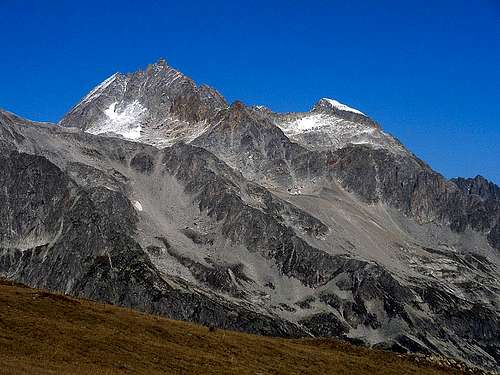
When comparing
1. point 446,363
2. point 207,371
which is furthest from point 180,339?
point 446,363

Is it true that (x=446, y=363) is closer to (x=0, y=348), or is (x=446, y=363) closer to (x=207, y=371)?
(x=207, y=371)

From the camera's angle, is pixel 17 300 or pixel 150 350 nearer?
pixel 150 350

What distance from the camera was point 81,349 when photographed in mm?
53344

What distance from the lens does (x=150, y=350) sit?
188 ft

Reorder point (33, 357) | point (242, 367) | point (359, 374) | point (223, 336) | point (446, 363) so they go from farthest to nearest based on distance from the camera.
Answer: point (446, 363) < point (223, 336) < point (359, 374) < point (242, 367) < point (33, 357)

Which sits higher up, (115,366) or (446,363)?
(446,363)

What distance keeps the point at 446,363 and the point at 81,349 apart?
41.8 m

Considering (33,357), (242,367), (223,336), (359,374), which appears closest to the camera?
(33,357)

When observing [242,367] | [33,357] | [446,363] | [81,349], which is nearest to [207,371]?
[242,367]

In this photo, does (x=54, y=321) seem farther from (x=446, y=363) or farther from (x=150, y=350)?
(x=446, y=363)

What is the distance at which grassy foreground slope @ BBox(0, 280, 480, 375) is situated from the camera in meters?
50.2

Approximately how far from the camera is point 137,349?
56.8 metres

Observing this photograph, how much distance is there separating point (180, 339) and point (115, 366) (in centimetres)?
1446

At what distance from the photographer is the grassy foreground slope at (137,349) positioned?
165 ft
